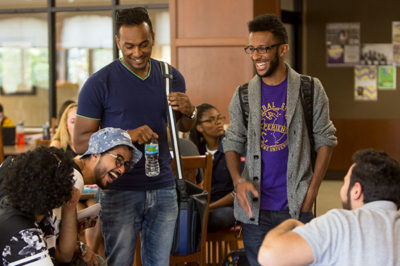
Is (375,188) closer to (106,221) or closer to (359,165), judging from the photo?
(359,165)

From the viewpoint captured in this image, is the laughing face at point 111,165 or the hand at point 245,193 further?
the hand at point 245,193

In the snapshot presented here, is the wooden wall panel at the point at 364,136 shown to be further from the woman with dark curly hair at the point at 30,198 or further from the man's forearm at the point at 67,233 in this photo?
the woman with dark curly hair at the point at 30,198

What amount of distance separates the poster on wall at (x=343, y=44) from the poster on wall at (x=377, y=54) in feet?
0.39

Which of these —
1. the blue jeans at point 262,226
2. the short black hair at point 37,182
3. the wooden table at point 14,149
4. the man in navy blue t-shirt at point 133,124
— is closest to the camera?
the short black hair at point 37,182

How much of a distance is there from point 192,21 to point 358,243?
4869 mm

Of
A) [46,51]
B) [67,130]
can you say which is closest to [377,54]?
[46,51]

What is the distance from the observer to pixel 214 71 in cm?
600

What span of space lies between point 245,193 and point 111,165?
572 mm

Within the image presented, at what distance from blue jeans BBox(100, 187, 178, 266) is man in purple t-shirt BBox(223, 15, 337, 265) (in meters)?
0.31

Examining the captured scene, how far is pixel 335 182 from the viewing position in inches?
335

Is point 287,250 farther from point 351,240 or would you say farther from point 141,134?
point 141,134

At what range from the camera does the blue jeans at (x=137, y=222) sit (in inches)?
90.6

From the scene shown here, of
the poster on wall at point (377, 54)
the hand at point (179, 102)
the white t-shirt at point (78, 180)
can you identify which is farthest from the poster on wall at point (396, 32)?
the white t-shirt at point (78, 180)

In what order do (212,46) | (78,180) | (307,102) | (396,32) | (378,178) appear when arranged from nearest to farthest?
(378,178) < (78,180) < (307,102) < (212,46) < (396,32)
